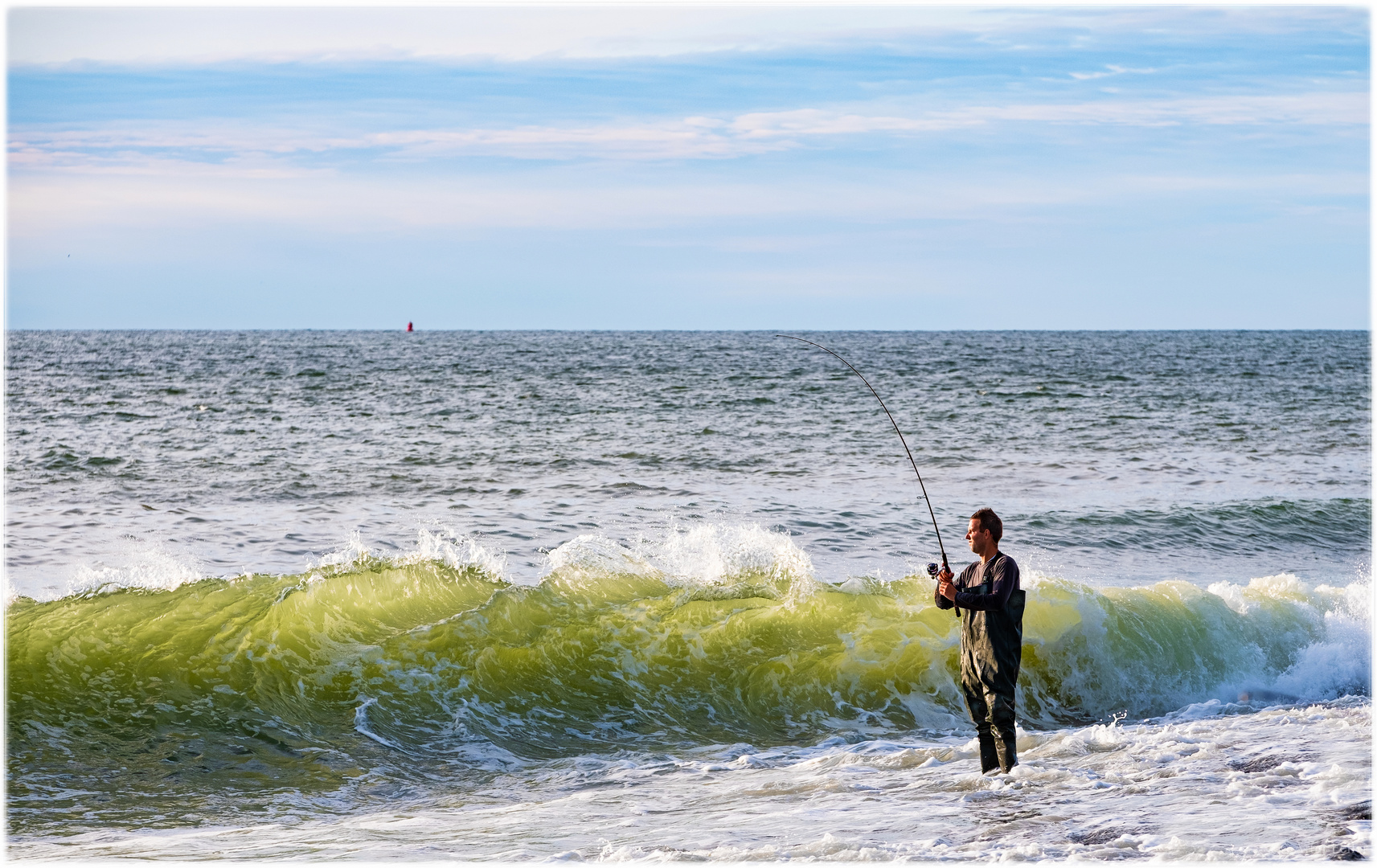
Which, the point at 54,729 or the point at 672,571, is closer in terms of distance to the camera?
the point at 54,729

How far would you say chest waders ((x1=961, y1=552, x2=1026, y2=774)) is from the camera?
5508 millimetres

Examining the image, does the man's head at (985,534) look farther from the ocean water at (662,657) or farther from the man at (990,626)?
the ocean water at (662,657)

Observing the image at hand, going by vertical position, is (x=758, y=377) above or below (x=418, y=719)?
above

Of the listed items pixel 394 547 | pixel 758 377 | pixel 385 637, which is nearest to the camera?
pixel 385 637

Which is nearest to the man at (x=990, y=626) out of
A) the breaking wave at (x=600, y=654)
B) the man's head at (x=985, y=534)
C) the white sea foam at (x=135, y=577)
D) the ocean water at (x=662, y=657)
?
the man's head at (x=985, y=534)

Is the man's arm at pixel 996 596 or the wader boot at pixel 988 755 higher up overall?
the man's arm at pixel 996 596

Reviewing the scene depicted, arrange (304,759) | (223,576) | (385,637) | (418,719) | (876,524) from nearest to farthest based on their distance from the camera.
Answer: (304,759), (418,719), (385,637), (223,576), (876,524)

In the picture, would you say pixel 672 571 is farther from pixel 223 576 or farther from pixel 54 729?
pixel 54 729

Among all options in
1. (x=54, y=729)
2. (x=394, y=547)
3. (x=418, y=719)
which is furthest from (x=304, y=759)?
(x=394, y=547)

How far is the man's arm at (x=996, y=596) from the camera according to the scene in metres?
5.41

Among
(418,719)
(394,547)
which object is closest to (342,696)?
(418,719)

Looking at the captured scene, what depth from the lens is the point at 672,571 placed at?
33.3 feet

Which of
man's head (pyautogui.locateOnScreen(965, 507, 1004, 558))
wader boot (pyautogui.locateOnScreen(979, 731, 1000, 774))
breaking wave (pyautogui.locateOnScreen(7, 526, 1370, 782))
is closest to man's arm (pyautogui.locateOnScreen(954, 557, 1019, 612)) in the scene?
man's head (pyautogui.locateOnScreen(965, 507, 1004, 558))

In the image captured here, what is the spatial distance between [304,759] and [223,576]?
380 cm
